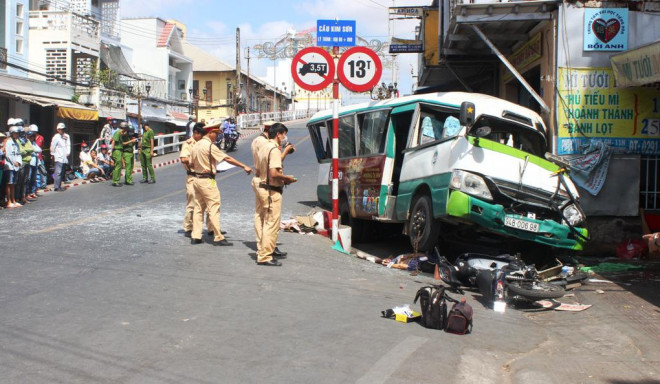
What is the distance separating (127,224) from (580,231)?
7184 millimetres

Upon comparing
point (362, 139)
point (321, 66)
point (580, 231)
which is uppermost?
point (321, 66)

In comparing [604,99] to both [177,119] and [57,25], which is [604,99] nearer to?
[57,25]

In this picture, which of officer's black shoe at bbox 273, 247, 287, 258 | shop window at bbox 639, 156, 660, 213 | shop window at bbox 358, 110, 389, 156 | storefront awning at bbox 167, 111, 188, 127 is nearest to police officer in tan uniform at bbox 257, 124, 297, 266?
officer's black shoe at bbox 273, 247, 287, 258

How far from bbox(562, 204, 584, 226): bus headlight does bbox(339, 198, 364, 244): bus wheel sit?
4.34m

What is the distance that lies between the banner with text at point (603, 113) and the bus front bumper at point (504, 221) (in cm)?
333

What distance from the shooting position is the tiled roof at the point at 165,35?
50.9 metres

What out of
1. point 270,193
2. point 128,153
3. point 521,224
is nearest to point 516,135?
point 521,224

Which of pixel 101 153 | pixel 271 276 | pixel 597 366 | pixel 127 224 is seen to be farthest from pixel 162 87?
pixel 597 366

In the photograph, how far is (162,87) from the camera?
46.8 m

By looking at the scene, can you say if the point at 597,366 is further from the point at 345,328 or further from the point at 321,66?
the point at 321,66

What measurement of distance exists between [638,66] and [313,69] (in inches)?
203

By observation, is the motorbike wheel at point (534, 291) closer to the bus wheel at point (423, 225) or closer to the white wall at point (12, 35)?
the bus wheel at point (423, 225)

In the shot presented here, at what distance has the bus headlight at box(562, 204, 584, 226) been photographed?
9141mm

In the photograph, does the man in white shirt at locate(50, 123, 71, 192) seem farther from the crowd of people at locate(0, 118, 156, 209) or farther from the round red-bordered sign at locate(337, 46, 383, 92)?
the round red-bordered sign at locate(337, 46, 383, 92)
